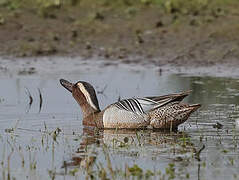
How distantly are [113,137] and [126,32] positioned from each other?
7.67 m

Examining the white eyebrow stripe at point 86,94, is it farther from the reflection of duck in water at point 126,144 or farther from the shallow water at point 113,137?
the reflection of duck in water at point 126,144

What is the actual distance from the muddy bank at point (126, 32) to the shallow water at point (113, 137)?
1850 millimetres

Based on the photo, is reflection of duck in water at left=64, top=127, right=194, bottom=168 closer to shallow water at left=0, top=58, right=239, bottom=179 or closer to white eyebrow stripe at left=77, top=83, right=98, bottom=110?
shallow water at left=0, top=58, right=239, bottom=179

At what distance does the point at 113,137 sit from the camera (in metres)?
9.05

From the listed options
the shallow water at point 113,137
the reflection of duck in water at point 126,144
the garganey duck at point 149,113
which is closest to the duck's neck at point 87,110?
the shallow water at point 113,137

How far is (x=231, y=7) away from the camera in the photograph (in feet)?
55.8

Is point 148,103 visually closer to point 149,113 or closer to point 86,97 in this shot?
point 149,113

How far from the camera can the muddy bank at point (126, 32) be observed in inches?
591

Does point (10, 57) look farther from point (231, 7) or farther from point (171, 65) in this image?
point (231, 7)

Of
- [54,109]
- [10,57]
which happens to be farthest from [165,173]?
[10,57]

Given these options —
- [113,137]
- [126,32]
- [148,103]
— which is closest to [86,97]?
[148,103]

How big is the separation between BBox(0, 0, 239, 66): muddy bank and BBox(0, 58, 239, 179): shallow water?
1850 mm

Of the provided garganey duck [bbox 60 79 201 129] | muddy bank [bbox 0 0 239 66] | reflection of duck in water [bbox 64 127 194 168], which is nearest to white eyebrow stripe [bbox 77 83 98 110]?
garganey duck [bbox 60 79 201 129]

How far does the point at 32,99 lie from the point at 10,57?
13.3 feet
